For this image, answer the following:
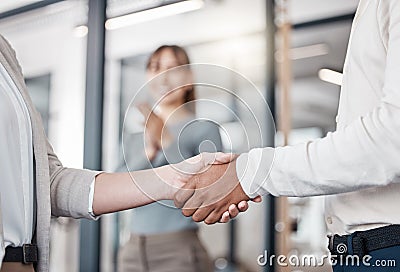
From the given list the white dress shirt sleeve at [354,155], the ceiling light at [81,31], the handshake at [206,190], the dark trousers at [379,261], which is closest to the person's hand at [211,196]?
the handshake at [206,190]

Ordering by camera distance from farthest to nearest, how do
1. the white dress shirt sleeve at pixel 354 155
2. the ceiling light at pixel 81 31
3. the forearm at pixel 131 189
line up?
1. the ceiling light at pixel 81 31
2. the forearm at pixel 131 189
3. the white dress shirt sleeve at pixel 354 155

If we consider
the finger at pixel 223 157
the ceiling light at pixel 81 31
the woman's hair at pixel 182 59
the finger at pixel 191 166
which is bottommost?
the finger at pixel 191 166

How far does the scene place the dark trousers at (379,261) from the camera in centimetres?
105

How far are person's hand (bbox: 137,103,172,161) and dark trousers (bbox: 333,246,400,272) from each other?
54 cm

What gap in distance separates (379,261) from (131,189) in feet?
1.66

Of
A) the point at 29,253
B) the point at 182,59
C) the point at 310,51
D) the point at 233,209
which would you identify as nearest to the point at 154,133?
the point at 233,209

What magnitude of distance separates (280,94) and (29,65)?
1432mm

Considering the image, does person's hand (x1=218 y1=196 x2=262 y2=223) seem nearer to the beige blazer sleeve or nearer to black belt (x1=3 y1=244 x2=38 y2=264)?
the beige blazer sleeve

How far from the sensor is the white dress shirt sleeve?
102 cm

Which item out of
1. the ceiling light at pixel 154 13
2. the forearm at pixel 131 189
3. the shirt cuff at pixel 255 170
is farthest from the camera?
the ceiling light at pixel 154 13

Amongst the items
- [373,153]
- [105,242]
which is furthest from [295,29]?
[373,153]

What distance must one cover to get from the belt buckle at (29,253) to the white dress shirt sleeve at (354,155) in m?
0.43

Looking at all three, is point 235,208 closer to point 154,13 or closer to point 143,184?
point 143,184

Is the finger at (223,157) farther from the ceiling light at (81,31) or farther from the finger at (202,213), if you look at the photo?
the ceiling light at (81,31)
